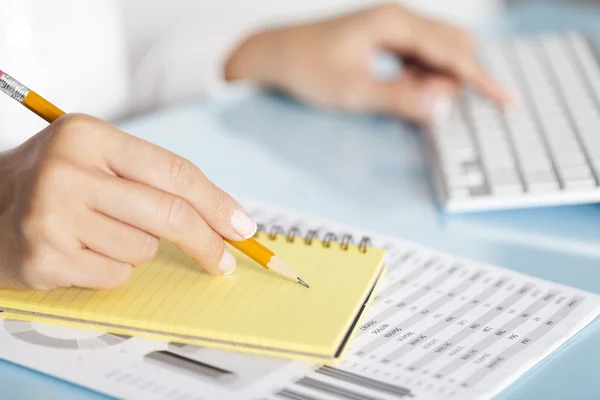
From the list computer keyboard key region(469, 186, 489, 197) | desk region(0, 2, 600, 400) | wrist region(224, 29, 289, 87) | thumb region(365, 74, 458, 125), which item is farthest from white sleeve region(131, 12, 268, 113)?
computer keyboard key region(469, 186, 489, 197)

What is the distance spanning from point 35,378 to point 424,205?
374mm

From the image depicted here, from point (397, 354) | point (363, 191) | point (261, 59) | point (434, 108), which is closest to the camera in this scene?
point (397, 354)

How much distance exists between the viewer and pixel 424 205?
0.69m

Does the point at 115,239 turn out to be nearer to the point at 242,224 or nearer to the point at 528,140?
the point at 242,224

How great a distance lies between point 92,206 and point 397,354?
0.69 ft

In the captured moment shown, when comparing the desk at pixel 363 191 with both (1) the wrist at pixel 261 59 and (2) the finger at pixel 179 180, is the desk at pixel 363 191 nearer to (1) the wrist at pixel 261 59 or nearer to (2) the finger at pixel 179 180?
(1) the wrist at pixel 261 59

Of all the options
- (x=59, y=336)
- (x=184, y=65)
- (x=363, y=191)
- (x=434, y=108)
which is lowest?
(x=59, y=336)

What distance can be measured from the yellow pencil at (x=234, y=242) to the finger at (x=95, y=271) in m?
0.07

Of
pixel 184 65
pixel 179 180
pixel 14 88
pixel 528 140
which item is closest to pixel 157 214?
pixel 179 180

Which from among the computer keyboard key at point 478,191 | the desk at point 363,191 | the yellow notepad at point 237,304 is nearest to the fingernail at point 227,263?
the yellow notepad at point 237,304

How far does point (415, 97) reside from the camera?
2.82 feet

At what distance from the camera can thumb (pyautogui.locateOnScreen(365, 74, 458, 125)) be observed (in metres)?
0.85

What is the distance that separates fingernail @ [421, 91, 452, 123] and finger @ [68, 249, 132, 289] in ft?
1.47

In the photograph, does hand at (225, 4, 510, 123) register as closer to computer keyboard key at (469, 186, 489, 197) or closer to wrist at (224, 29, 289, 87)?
wrist at (224, 29, 289, 87)
